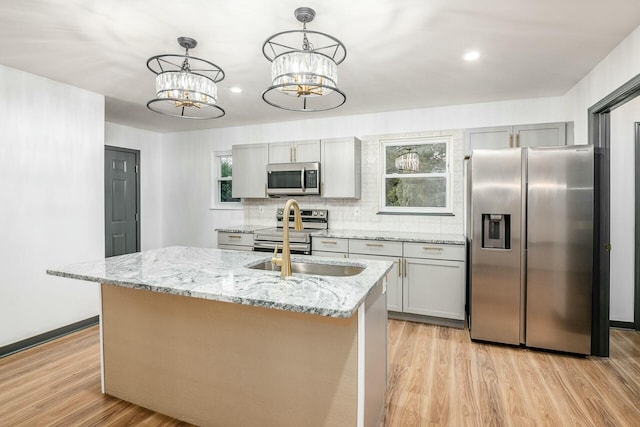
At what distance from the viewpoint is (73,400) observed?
225 cm

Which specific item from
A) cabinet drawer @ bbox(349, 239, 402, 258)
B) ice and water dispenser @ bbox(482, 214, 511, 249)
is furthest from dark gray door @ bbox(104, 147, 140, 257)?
ice and water dispenser @ bbox(482, 214, 511, 249)

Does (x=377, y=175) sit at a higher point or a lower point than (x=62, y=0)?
lower

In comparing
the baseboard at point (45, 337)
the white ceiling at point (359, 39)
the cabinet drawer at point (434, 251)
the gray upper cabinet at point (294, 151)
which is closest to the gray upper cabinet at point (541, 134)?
the white ceiling at point (359, 39)

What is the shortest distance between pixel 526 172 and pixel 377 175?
177 centimetres

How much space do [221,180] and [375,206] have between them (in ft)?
8.20

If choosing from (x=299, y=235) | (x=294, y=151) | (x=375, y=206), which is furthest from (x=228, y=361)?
(x=294, y=151)

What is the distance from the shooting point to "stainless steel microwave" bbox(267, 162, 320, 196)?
429 cm

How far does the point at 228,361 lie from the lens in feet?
6.17

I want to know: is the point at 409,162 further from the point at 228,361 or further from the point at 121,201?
the point at 121,201

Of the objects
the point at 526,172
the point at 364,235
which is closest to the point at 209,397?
the point at 364,235

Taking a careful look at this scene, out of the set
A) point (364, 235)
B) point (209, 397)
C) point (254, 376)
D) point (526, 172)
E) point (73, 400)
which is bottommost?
point (73, 400)

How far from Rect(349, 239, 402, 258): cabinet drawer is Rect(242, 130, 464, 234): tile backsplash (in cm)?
61

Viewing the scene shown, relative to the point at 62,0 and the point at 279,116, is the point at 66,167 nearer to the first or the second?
the point at 62,0

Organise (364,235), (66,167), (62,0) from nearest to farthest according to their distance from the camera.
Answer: (62,0) < (66,167) < (364,235)
